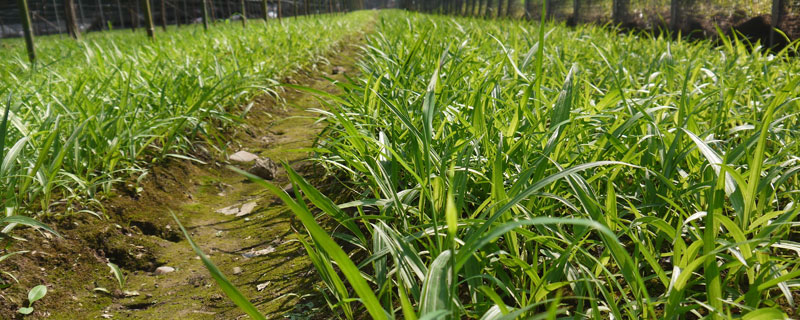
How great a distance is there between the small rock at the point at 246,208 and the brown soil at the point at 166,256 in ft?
0.10

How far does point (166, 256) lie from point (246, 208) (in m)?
0.42

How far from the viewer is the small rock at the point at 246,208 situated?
2146 mm

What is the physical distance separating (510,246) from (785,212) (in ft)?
1.77

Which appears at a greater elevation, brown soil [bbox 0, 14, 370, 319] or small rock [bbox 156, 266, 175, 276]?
brown soil [bbox 0, 14, 370, 319]

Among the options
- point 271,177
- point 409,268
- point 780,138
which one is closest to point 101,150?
point 271,177

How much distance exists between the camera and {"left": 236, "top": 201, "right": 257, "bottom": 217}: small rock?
215 cm

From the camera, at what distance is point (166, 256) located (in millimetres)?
1823

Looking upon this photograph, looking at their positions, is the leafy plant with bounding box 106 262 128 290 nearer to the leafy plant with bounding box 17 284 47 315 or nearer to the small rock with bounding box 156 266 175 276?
the small rock with bounding box 156 266 175 276

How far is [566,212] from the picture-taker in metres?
1.40

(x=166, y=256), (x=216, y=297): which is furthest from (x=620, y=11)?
(x=216, y=297)

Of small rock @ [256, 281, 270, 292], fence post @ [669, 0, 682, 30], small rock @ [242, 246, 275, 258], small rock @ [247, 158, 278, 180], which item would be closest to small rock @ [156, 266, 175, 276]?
small rock @ [242, 246, 275, 258]

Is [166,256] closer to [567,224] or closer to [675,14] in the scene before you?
[567,224]

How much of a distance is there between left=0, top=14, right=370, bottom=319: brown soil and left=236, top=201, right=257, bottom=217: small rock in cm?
3

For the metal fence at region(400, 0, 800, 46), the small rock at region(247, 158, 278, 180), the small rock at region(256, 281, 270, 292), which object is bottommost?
the small rock at region(256, 281, 270, 292)
